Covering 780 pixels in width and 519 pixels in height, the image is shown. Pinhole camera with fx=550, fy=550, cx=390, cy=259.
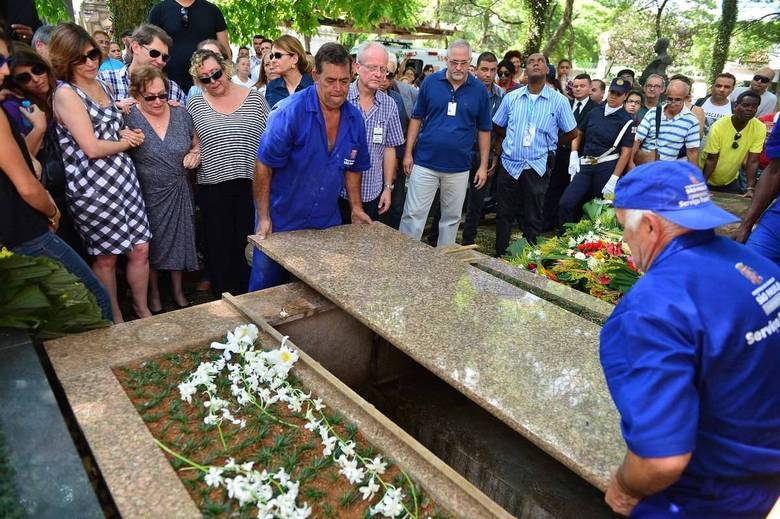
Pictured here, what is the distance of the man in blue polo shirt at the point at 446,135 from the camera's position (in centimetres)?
559

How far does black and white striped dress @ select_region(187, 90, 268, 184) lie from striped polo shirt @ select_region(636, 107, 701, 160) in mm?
4583

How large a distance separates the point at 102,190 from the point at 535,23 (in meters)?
13.0

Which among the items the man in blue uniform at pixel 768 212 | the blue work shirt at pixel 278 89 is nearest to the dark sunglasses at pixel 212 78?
the blue work shirt at pixel 278 89

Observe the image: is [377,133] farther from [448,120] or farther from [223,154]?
[223,154]

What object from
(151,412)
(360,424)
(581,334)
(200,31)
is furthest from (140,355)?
(200,31)

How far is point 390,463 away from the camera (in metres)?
2.11

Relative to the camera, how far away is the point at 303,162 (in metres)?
3.74

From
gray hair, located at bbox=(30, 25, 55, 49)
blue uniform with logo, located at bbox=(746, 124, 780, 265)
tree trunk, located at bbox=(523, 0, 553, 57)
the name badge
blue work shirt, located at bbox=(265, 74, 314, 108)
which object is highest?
tree trunk, located at bbox=(523, 0, 553, 57)

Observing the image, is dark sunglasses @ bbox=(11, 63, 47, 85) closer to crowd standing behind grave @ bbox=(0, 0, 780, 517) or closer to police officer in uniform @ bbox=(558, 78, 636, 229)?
crowd standing behind grave @ bbox=(0, 0, 780, 517)

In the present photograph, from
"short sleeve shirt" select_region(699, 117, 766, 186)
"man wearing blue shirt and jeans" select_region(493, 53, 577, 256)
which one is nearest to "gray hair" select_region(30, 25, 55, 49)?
"man wearing blue shirt and jeans" select_region(493, 53, 577, 256)

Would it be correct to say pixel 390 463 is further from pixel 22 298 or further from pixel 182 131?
pixel 182 131

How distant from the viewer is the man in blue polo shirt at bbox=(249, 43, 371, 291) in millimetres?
3605

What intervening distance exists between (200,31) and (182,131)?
6.20 ft

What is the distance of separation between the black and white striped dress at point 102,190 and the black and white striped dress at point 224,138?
0.59 meters
